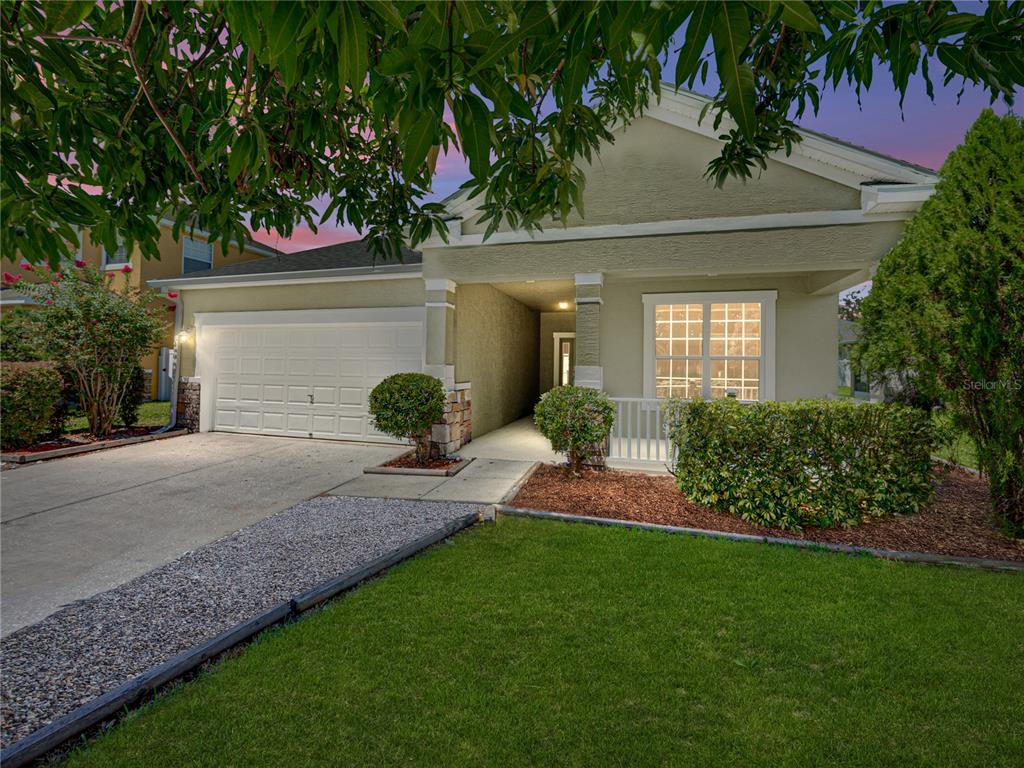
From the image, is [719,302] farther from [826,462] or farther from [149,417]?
[149,417]

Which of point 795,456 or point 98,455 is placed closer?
point 795,456

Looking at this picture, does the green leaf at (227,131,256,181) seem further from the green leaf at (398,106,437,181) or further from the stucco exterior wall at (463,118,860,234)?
the stucco exterior wall at (463,118,860,234)

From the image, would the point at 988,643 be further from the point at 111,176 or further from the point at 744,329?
the point at 744,329

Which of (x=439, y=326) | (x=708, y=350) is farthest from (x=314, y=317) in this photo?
(x=708, y=350)

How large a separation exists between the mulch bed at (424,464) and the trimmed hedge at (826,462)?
4034 millimetres

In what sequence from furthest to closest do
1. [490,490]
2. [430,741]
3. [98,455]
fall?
[98,455] → [490,490] → [430,741]

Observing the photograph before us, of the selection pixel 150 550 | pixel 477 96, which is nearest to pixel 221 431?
pixel 150 550

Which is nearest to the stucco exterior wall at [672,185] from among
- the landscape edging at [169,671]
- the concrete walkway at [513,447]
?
Answer: the concrete walkway at [513,447]

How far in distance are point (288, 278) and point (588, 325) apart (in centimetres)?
648

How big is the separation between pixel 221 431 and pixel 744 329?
11.2 m

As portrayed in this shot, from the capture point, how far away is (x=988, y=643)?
9.46 feet

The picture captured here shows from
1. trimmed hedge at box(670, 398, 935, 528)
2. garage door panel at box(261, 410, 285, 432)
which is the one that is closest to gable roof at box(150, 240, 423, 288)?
garage door panel at box(261, 410, 285, 432)

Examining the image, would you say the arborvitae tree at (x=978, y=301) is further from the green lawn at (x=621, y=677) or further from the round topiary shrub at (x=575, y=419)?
the round topiary shrub at (x=575, y=419)

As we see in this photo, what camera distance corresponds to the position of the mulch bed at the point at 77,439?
27.9ft
